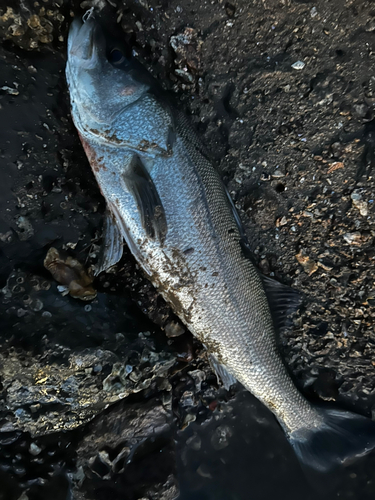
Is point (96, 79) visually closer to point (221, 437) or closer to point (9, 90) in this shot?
point (9, 90)

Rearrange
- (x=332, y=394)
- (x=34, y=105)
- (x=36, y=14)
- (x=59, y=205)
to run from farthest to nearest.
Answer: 1. (x=332, y=394)
2. (x=59, y=205)
3. (x=34, y=105)
4. (x=36, y=14)

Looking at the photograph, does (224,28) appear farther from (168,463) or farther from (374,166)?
(168,463)

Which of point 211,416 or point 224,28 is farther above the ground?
point 224,28

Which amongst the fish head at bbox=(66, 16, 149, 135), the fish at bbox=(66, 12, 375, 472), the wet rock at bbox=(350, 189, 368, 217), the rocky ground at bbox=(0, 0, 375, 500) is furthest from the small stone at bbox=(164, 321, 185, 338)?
the wet rock at bbox=(350, 189, 368, 217)

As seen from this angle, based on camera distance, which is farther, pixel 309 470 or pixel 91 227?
pixel 309 470

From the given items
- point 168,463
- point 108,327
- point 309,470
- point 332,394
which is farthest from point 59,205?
point 309,470

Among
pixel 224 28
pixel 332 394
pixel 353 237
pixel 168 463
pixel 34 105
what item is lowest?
pixel 168 463
